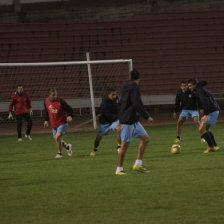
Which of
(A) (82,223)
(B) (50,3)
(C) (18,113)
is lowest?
(C) (18,113)

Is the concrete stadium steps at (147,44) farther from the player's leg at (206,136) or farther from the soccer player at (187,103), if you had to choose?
the player's leg at (206,136)

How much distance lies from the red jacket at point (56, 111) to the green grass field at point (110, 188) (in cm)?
93

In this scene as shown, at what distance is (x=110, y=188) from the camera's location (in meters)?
8.52

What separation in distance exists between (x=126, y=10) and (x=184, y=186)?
22.6 metres

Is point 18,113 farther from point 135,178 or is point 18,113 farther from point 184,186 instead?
point 184,186

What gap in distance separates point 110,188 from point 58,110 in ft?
15.5

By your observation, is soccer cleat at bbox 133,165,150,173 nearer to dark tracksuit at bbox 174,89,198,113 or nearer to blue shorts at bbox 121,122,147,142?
blue shorts at bbox 121,122,147,142

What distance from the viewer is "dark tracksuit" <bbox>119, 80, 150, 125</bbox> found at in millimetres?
9352

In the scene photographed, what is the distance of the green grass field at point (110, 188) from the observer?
21.6ft

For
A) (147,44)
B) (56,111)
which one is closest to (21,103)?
(56,111)

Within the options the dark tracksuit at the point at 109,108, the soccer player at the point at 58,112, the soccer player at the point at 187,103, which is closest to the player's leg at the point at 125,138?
the soccer player at the point at 58,112

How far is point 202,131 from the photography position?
12773 millimetres

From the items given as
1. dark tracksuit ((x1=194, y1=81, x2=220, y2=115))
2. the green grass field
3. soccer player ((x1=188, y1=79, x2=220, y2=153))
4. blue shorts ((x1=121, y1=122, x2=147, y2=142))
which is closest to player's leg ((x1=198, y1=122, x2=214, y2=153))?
soccer player ((x1=188, y1=79, x2=220, y2=153))

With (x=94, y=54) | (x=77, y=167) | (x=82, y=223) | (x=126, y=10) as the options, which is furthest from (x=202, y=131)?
(x=126, y=10)
